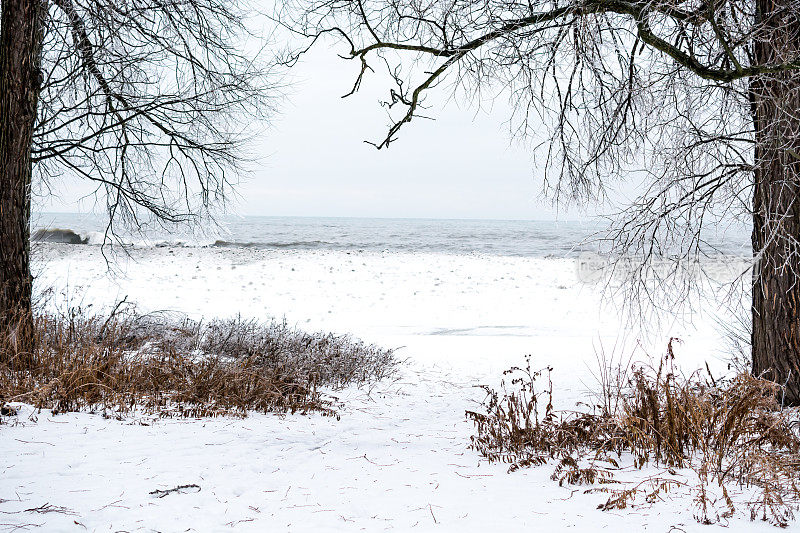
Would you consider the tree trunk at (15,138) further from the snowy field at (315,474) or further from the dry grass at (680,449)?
the dry grass at (680,449)

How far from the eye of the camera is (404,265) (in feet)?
70.0

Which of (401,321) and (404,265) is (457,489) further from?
(404,265)

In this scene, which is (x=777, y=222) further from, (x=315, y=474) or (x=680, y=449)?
(x=315, y=474)

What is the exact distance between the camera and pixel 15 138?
5.97 m

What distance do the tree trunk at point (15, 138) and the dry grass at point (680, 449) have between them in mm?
4976

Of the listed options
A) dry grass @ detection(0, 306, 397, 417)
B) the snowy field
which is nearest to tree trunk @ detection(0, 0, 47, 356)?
dry grass @ detection(0, 306, 397, 417)

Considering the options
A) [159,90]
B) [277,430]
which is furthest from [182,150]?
[277,430]

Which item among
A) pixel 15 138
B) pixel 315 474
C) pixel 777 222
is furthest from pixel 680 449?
pixel 15 138

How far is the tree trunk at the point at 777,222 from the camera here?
4.98m

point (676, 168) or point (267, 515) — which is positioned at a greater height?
point (676, 168)

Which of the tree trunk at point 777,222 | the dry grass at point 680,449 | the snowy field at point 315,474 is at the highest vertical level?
the tree trunk at point 777,222

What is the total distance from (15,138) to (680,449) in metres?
6.68

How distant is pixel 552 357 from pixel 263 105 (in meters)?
5.80

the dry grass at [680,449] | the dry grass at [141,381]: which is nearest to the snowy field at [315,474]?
the dry grass at [680,449]
